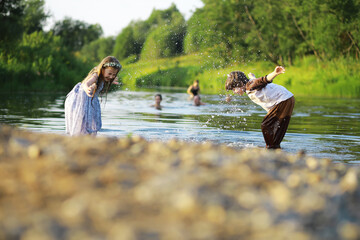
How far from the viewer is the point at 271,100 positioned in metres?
9.27

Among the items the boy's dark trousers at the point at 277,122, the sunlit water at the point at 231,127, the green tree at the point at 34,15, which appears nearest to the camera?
the boy's dark trousers at the point at 277,122

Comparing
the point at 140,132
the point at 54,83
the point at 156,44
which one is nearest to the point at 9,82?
the point at 54,83

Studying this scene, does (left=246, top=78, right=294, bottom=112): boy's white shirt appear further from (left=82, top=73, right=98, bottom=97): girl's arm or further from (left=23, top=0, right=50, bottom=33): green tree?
(left=23, top=0, right=50, bottom=33): green tree

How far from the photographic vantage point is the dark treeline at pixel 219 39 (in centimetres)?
2862

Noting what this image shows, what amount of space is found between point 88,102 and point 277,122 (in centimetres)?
348

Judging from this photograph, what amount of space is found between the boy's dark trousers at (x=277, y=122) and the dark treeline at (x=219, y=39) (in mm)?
12530

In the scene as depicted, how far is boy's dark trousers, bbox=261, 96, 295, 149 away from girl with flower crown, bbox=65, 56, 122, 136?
120 inches

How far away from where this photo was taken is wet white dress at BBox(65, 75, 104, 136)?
26.7ft

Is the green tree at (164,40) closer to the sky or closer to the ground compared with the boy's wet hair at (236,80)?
closer to the sky

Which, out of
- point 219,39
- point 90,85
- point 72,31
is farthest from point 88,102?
point 72,31

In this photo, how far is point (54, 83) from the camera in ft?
101

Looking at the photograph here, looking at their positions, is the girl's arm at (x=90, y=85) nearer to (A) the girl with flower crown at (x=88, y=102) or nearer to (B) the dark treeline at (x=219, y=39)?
(A) the girl with flower crown at (x=88, y=102)

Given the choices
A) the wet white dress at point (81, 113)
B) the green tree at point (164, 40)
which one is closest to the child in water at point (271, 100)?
the wet white dress at point (81, 113)

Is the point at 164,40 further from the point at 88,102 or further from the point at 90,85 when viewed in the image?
the point at 90,85
